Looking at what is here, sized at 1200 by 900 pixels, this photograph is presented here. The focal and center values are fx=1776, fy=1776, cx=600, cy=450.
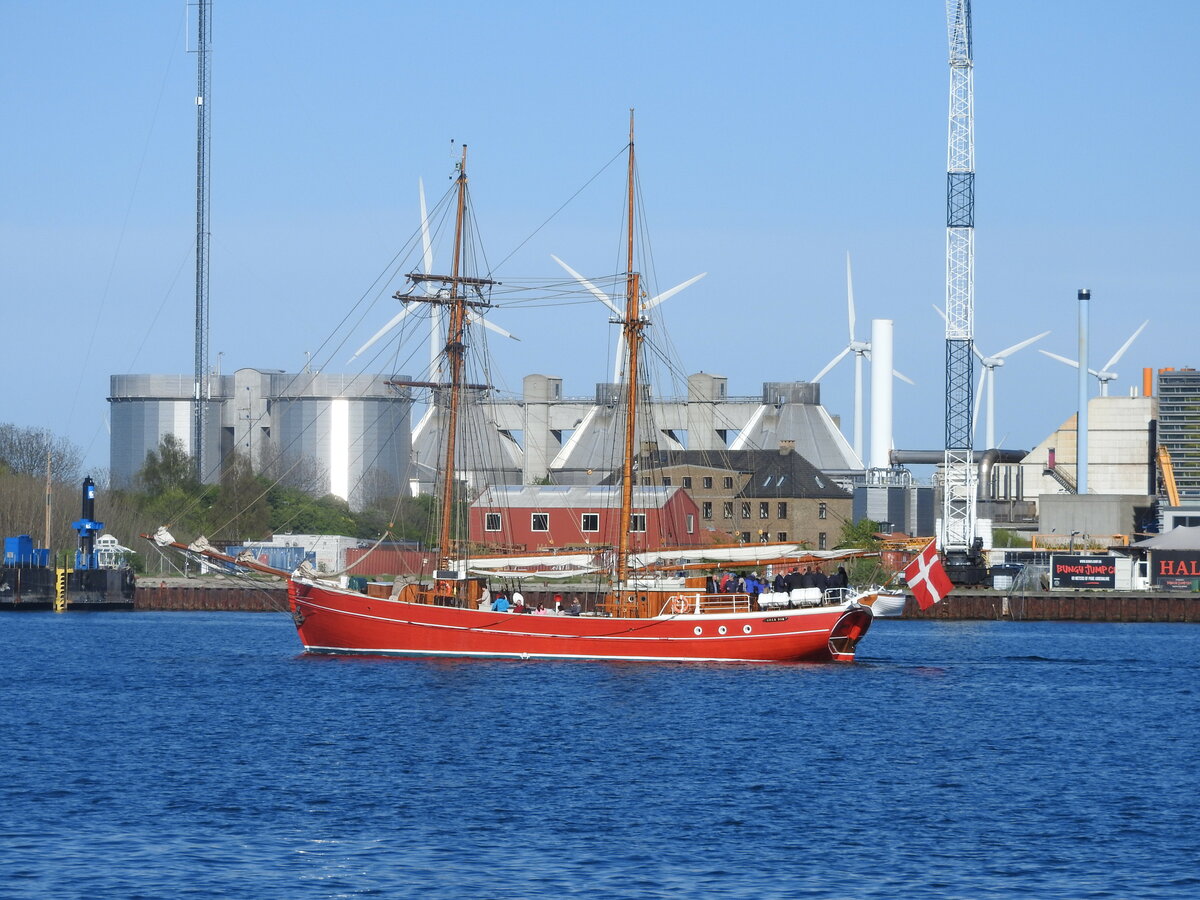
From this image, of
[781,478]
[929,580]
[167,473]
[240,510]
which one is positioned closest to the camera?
[929,580]

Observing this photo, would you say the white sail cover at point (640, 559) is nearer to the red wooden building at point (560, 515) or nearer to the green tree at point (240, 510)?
the red wooden building at point (560, 515)

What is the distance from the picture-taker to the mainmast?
Answer: 65250 mm

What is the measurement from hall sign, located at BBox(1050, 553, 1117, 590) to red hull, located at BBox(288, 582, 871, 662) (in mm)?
48013

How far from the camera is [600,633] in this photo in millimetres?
62750

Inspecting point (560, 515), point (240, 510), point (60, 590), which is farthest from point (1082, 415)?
point (60, 590)

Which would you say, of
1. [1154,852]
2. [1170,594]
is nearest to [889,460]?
[1170,594]

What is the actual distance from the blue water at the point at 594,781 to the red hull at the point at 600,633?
102 cm

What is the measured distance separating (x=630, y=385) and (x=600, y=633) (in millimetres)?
10216

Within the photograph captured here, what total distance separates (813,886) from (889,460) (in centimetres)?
14711

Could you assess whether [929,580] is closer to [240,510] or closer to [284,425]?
[240,510]

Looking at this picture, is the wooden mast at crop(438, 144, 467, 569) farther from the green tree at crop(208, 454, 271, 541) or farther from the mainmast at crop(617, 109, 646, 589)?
the green tree at crop(208, 454, 271, 541)

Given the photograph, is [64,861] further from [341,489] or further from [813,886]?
[341,489]

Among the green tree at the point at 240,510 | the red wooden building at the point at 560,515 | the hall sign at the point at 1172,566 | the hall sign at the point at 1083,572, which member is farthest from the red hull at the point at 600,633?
the green tree at the point at 240,510

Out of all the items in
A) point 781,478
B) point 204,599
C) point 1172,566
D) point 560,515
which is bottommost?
point 204,599
